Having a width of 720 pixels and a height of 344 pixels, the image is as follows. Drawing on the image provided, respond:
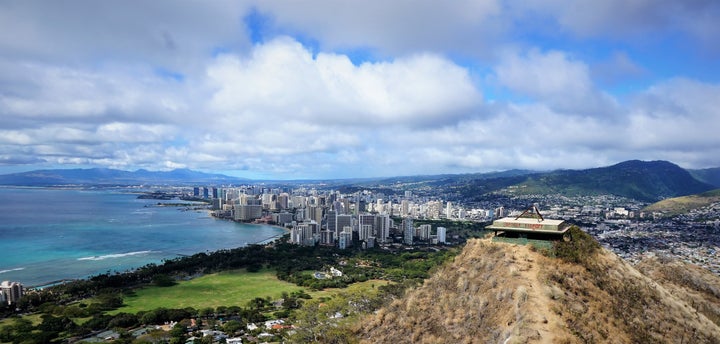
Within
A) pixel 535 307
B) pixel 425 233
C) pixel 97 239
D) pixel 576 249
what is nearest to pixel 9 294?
pixel 97 239

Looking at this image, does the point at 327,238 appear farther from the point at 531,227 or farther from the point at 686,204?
the point at 686,204

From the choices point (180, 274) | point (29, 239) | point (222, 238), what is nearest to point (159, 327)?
point (180, 274)

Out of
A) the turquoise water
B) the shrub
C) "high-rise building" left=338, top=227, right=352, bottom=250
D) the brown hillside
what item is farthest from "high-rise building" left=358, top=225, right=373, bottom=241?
the shrub

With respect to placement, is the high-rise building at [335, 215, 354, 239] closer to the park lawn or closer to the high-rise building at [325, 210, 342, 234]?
the high-rise building at [325, 210, 342, 234]

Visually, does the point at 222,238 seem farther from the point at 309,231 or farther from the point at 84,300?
the point at 84,300

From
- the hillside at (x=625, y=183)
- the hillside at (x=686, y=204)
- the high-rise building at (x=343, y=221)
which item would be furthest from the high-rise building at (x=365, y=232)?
the hillside at (x=625, y=183)

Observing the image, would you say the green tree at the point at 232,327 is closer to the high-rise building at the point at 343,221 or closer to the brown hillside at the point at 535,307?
the brown hillside at the point at 535,307
